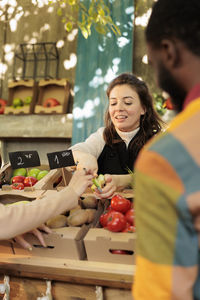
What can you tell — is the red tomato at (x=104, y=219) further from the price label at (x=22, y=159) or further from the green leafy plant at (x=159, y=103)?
the green leafy plant at (x=159, y=103)

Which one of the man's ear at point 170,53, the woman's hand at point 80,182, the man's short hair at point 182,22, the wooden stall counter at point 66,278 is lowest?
the wooden stall counter at point 66,278

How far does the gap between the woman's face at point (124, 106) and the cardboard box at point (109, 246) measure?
104 cm

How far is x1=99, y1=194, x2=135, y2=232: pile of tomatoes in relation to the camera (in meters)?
1.14

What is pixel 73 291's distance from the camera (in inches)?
42.0

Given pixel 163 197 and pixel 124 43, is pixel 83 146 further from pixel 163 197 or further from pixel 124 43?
pixel 124 43

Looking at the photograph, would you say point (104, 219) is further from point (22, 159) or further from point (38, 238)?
point (22, 159)

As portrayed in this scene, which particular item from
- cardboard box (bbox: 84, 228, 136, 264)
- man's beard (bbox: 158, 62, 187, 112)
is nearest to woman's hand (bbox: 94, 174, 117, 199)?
cardboard box (bbox: 84, 228, 136, 264)

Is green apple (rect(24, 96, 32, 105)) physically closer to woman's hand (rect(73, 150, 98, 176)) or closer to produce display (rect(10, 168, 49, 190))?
produce display (rect(10, 168, 49, 190))

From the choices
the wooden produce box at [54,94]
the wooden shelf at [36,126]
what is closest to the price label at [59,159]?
the wooden shelf at [36,126]

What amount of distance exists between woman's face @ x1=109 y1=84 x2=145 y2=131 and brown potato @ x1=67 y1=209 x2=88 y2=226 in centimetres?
90

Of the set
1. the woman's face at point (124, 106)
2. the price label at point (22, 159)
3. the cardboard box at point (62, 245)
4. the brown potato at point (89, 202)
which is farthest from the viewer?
the woman's face at point (124, 106)

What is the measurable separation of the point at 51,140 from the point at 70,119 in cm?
62

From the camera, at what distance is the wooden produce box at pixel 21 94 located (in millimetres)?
4402

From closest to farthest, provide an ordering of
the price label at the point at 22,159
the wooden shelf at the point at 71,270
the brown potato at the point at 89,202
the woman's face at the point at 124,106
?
the wooden shelf at the point at 71,270, the brown potato at the point at 89,202, the price label at the point at 22,159, the woman's face at the point at 124,106
